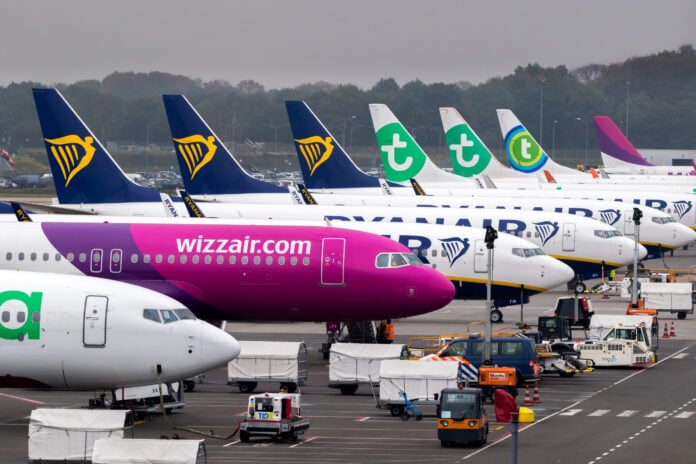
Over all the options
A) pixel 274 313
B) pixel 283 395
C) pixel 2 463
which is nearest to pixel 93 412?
pixel 2 463

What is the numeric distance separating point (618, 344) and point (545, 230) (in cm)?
2344

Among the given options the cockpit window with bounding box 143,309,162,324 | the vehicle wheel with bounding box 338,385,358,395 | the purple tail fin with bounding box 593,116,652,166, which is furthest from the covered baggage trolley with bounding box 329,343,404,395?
the purple tail fin with bounding box 593,116,652,166

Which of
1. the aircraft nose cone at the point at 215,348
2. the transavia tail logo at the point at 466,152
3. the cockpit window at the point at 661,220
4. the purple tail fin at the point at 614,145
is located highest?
the purple tail fin at the point at 614,145

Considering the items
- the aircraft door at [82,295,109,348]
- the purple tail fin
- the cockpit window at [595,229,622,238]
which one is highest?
the purple tail fin

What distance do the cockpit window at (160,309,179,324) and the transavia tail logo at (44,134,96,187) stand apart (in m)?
37.3

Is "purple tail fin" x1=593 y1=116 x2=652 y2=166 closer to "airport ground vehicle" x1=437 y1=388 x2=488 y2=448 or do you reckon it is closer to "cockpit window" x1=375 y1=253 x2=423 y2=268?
"cockpit window" x1=375 y1=253 x2=423 y2=268

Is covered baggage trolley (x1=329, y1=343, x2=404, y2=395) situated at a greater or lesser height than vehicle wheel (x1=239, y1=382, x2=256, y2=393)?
greater

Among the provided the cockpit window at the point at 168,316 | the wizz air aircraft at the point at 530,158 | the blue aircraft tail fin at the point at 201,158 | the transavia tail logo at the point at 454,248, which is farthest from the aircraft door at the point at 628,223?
the cockpit window at the point at 168,316

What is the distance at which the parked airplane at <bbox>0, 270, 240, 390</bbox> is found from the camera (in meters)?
39.0

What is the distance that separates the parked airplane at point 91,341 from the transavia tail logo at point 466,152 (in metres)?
111

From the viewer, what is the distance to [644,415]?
45.2 meters

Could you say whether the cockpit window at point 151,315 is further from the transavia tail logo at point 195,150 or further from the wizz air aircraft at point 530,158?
the wizz air aircraft at point 530,158

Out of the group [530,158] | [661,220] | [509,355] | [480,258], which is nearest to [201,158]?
[480,258]

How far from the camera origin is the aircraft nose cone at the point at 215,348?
39.7 metres
